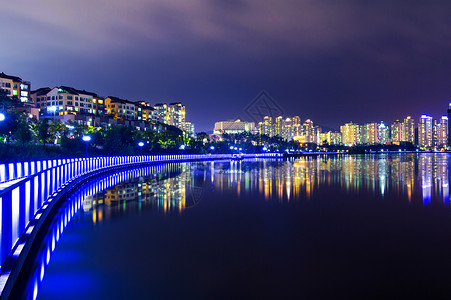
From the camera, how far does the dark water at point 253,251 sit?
15.2 ft

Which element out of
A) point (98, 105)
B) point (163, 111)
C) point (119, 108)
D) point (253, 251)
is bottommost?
point (253, 251)

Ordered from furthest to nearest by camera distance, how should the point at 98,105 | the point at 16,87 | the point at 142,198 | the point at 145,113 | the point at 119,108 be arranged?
the point at 145,113 → the point at 119,108 → the point at 98,105 → the point at 16,87 → the point at 142,198

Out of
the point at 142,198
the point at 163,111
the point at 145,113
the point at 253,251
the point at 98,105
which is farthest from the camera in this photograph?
the point at 163,111

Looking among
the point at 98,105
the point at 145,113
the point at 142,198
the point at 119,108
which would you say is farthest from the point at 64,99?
the point at 142,198

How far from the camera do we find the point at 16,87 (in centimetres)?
9831

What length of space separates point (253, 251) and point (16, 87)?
112 m

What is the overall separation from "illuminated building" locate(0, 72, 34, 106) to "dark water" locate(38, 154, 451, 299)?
9714 cm

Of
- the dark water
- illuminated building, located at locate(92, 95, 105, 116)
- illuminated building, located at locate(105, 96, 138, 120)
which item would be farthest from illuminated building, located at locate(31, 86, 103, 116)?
the dark water

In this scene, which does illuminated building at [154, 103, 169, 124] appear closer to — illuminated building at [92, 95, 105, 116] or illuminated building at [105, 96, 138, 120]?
illuminated building at [105, 96, 138, 120]

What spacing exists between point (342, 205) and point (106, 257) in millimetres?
7525

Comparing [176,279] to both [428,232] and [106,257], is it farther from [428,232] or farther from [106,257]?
[428,232]

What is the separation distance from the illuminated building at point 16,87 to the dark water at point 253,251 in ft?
319

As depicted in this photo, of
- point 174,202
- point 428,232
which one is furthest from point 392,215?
point 174,202

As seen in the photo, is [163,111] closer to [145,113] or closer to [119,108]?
[145,113]
